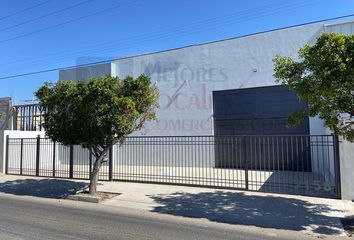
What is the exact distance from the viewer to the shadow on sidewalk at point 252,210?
8.37 metres

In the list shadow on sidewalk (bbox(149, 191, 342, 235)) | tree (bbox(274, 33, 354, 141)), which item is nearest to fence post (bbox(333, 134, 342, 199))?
shadow on sidewalk (bbox(149, 191, 342, 235))

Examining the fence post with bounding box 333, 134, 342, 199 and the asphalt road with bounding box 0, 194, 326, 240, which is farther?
the fence post with bounding box 333, 134, 342, 199

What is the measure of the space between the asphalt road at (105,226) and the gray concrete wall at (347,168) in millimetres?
3916

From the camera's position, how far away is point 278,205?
33.1 ft

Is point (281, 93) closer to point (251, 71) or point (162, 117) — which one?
point (251, 71)

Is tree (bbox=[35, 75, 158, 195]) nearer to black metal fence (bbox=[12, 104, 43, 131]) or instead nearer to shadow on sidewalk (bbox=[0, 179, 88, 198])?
shadow on sidewalk (bbox=[0, 179, 88, 198])

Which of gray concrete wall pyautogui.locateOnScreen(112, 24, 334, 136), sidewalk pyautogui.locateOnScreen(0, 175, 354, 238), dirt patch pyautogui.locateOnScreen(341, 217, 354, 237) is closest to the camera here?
dirt patch pyautogui.locateOnScreen(341, 217, 354, 237)

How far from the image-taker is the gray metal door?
18.3m

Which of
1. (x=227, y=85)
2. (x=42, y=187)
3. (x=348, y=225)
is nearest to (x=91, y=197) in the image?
(x=42, y=187)

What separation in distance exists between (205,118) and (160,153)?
11.3 ft

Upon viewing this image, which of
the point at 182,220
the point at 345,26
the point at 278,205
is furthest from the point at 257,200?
the point at 345,26

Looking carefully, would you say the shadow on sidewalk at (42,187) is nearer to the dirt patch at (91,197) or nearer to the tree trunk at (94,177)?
the dirt patch at (91,197)

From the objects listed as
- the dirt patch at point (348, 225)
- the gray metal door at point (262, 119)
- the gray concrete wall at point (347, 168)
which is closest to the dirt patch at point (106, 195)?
Result: the dirt patch at point (348, 225)

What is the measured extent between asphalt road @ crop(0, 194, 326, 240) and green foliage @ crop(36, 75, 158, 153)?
271 centimetres
